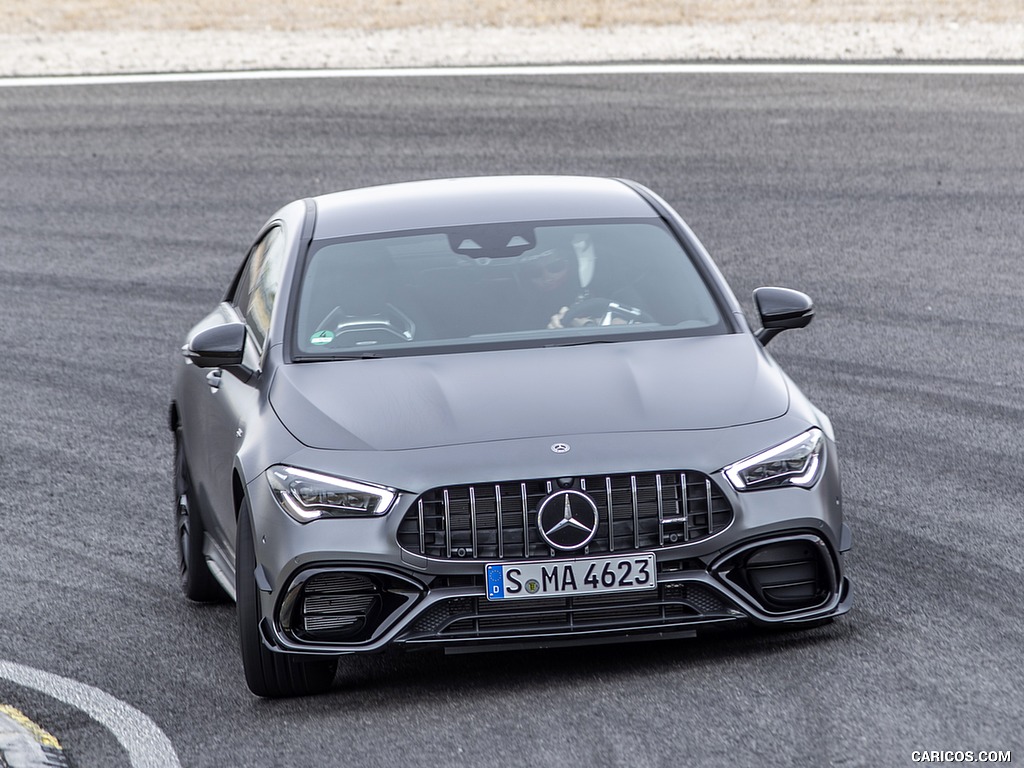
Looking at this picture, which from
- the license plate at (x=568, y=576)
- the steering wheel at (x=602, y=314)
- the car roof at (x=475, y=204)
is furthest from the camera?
the car roof at (x=475, y=204)

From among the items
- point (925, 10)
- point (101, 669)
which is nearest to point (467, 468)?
point (101, 669)

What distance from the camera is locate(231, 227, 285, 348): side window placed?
716 centimetres

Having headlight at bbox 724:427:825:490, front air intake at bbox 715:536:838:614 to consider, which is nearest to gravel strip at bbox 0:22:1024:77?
headlight at bbox 724:427:825:490

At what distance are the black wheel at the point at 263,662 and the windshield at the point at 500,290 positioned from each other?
37.5 inches

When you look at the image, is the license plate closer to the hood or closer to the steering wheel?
the hood

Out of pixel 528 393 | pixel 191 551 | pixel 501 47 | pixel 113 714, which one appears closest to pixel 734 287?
pixel 191 551

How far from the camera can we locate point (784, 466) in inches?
234

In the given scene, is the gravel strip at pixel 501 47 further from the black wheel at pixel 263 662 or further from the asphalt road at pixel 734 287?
the black wheel at pixel 263 662

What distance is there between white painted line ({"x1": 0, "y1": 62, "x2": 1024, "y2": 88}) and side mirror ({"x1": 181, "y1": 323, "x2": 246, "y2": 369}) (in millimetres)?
13487

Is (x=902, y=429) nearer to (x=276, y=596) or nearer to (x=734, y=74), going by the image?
(x=276, y=596)

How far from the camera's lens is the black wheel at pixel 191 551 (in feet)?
24.3

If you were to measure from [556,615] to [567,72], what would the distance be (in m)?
14.8

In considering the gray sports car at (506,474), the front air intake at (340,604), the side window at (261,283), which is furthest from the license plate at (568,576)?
the side window at (261,283)

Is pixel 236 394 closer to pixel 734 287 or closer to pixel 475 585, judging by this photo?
pixel 475 585
